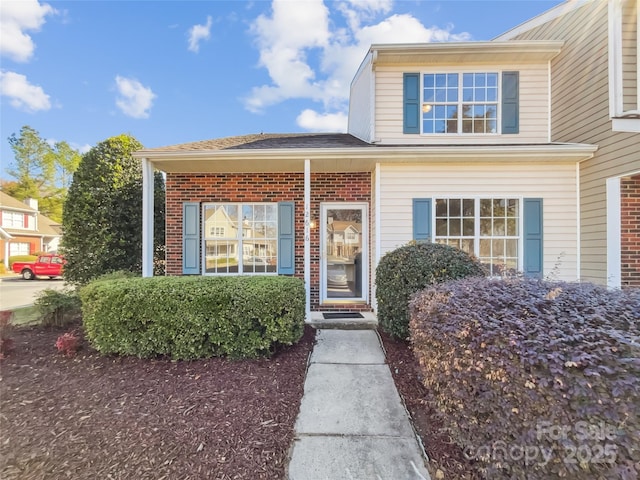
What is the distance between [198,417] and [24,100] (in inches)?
515

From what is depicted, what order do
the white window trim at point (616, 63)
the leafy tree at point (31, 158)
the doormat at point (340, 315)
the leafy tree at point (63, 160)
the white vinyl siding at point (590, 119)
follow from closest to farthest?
the white window trim at point (616, 63) < the white vinyl siding at point (590, 119) < the doormat at point (340, 315) < the leafy tree at point (31, 158) < the leafy tree at point (63, 160)

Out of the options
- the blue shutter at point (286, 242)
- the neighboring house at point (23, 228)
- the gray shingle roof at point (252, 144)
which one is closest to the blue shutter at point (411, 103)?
the gray shingle roof at point (252, 144)

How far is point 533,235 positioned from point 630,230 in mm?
1413

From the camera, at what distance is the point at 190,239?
640 centimetres

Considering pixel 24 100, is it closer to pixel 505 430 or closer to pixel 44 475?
pixel 44 475

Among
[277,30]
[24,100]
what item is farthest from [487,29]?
[24,100]

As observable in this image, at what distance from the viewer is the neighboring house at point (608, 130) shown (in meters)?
4.87

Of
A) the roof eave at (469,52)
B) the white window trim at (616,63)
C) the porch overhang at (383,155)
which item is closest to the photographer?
the white window trim at (616,63)

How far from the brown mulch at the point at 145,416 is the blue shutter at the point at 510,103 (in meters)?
6.10

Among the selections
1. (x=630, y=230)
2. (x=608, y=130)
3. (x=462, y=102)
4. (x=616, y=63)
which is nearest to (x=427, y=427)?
(x=630, y=230)

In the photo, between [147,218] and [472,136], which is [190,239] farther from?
[472,136]

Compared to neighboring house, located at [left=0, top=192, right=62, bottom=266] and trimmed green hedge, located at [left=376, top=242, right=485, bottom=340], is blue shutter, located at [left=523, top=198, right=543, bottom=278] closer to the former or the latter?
trimmed green hedge, located at [left=376, top=242, right=485, bottom=340]

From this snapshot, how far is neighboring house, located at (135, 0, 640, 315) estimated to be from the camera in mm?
5555

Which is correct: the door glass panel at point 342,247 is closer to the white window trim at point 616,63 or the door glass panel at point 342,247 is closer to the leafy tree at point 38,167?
the white window trim at point 616,63
